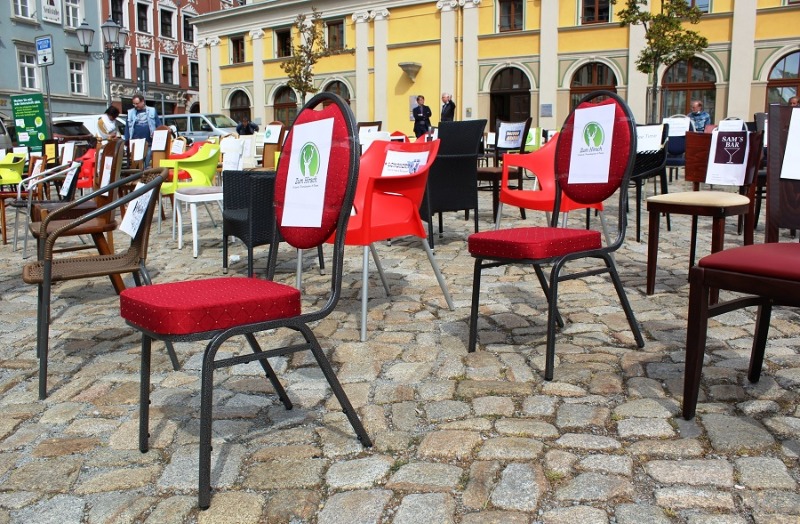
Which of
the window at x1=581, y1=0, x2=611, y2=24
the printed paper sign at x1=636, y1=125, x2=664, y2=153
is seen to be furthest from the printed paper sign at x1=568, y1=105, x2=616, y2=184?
the window at x1=581, y1=0, x2=611, y2=24

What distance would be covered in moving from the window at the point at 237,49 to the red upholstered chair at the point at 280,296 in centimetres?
3527

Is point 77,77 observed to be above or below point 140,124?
above

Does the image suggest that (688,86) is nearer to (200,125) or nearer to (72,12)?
(200,125)

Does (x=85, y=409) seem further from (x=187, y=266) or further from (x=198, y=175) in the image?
(x=198, y=175)

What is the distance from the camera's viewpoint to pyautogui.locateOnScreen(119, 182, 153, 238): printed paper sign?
3109 mm

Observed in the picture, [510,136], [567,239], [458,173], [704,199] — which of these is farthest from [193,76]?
[567,239]

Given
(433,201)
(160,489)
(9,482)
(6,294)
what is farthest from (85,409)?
(433,201)

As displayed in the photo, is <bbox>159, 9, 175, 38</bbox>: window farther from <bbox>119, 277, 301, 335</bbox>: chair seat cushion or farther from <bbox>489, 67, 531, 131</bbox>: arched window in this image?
<bbox>119, 277, 301, 335</bbox>: chair seat cushion

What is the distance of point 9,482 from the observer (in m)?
2.38

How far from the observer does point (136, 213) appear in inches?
125

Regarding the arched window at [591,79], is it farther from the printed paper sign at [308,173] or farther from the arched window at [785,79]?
the printed paper sign at [308,173]

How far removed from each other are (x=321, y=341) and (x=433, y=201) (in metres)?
2.70

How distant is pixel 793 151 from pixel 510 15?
86.3 ft

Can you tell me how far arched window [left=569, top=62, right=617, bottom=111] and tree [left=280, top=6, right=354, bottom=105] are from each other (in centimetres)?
973
